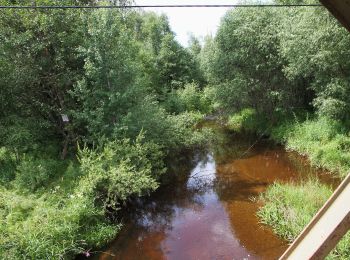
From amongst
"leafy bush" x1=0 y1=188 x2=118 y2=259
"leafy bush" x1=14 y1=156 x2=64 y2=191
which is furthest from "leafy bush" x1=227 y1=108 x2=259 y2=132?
"leafy bush" x1=0 y1=188 x2=118 y2=259

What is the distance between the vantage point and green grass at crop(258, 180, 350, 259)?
7.51 meters

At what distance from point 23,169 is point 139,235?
3.86 meters

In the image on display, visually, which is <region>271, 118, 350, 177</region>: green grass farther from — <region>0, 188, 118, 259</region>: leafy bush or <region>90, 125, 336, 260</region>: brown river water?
<region>0, 188, 118, 259</region>: leafy bush

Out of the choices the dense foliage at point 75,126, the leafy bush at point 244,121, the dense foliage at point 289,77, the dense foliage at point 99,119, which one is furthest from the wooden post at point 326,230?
the leafy bush at point 244,121

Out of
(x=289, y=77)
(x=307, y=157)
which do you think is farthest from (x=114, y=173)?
(x=289, y=77)

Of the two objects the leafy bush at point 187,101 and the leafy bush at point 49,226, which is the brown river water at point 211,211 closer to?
the leafy bush at point 49,226

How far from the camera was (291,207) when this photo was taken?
8.11m

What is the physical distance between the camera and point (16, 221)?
23.2 ft

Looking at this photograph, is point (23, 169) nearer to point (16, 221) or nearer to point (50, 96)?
point (16, 221)

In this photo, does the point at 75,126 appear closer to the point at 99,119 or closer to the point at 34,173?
the point at 99,119

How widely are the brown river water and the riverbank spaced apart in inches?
14.9

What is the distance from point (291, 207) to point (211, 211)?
2.38 m

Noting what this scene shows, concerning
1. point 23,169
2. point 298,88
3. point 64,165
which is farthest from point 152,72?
point 23,169

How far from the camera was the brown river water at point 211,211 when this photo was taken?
755cm
